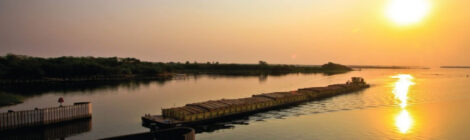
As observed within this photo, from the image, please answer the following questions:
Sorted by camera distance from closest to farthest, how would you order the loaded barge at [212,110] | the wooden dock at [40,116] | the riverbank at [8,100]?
the wooden dock at [40,116] → the loaded barge at [212,110] → the riverbank at [8,100]

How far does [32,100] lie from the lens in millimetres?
64938

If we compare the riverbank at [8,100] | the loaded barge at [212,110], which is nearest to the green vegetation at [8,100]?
the riverbank at [8,100]

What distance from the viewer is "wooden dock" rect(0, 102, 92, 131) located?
34594 mm

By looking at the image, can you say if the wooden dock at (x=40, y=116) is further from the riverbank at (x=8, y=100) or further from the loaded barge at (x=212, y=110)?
the riverbank at (x=8, y=100)

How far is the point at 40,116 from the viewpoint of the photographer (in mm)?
37000

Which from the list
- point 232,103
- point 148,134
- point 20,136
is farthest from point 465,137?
point 20,136

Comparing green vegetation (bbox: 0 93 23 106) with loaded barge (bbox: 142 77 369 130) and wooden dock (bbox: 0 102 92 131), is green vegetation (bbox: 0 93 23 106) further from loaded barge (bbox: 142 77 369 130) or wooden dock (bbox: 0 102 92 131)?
loaded barge (bbox: 142 77 369 130)

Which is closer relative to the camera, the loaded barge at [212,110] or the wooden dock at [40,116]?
the wooden dock at [40,116]

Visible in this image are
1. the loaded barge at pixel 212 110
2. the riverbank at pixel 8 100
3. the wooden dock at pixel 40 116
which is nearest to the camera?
the wooden dock at pixel 40 116

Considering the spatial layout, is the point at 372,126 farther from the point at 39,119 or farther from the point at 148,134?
the point at 39,119

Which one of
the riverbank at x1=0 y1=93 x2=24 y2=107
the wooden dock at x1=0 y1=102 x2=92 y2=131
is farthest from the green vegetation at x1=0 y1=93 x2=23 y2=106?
the wooden dock at x1=0 y1=102 x2=92 y2=131

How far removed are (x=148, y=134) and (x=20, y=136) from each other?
59.4 ft

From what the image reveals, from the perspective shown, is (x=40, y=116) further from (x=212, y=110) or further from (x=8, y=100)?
(x=8, y=100)

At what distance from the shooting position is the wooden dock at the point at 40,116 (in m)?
34.6
